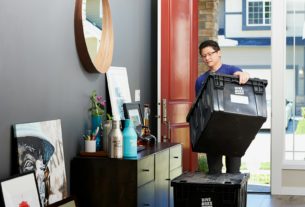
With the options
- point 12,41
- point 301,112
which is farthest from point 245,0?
point 12,41

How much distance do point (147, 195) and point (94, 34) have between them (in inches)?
45.8

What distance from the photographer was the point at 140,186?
3.56m

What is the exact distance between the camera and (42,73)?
3123 mm

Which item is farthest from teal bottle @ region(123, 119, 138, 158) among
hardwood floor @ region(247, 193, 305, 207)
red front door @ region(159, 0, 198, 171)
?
hardwood floor @ region(247, 193, 305, 207)

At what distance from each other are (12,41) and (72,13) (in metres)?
0.87

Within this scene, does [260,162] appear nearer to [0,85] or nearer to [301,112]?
[301,112]

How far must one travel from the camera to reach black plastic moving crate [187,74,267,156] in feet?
11.4

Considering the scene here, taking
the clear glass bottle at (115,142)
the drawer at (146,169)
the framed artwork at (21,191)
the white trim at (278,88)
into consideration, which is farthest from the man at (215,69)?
the white trim at (278,88)

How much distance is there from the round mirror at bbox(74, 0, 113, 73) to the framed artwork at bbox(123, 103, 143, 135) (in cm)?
44

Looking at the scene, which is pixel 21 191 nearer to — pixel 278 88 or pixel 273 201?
pixel 273 201

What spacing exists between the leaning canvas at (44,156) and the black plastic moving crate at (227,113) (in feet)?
2.92

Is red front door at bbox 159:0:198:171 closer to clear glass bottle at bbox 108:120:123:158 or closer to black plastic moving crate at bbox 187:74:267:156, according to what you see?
black plastic moving crate at bbox 187:74:267:156

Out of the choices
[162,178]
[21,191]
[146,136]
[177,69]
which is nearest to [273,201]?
[177,69]

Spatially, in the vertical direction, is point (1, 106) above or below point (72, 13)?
below
